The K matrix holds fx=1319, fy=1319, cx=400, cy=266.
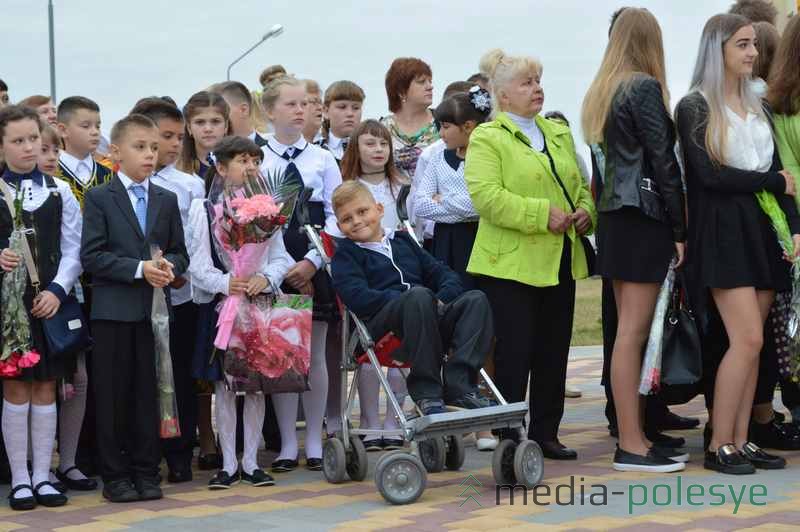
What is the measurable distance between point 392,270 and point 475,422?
0.98 meters

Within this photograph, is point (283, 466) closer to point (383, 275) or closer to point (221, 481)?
point (221, 481)

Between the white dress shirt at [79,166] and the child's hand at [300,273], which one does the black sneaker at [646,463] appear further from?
the white dress shirt at [79,166]

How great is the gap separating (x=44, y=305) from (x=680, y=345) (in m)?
3.07

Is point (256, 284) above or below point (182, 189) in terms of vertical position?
below

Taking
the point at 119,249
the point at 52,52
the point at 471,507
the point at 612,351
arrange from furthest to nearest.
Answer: the point at 52,52 → the point at 612,351 → the point at 119,249 → the point at 471,507

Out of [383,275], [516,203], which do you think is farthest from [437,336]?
[516,203]

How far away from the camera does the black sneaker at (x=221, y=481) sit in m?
6.43

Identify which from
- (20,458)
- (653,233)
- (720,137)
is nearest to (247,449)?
(20,458)

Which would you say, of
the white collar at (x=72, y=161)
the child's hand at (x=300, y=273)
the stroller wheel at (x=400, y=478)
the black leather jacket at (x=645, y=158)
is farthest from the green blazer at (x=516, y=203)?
the white collar at (x=72, y=161)

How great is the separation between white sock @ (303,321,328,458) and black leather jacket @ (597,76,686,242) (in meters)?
1.78

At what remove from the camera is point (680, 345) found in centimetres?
647

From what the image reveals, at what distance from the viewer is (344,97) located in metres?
8.73

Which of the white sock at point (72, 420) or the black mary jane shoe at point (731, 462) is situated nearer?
the black mary jane shoe at point (731, 462)

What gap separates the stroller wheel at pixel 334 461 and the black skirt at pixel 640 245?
162 cm
